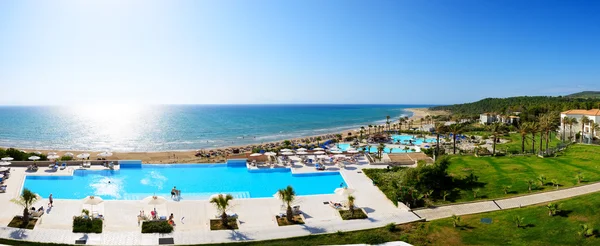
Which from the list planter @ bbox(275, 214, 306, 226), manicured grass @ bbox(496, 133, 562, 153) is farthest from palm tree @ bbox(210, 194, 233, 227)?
manicured grass @ bbox(496, 133, 562, 153)

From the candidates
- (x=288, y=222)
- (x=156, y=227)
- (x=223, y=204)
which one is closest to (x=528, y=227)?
(x=288, y=222)

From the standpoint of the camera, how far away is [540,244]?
1520 cm

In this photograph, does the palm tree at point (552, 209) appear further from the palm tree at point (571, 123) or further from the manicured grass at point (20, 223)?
the palm tree at point (571, 123)

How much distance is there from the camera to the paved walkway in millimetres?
19688

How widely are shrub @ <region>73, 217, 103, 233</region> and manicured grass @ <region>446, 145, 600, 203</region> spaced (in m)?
21.0

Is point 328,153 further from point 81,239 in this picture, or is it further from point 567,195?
point 81,239

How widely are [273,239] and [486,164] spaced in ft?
72.6

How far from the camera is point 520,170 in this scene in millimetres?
27031

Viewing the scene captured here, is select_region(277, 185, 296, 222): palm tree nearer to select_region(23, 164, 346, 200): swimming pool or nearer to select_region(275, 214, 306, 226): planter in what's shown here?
select_region(275, 214, 306, 226): planter

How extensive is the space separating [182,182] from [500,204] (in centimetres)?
2387

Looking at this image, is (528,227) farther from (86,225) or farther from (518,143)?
(518,143)

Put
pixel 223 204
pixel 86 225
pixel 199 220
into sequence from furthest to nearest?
pixel 199 220, pixel 223 204, pixel 86 225

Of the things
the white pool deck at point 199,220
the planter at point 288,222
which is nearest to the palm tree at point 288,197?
the planter at point 288,222

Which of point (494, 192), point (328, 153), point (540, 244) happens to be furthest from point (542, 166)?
point (328, 153)
